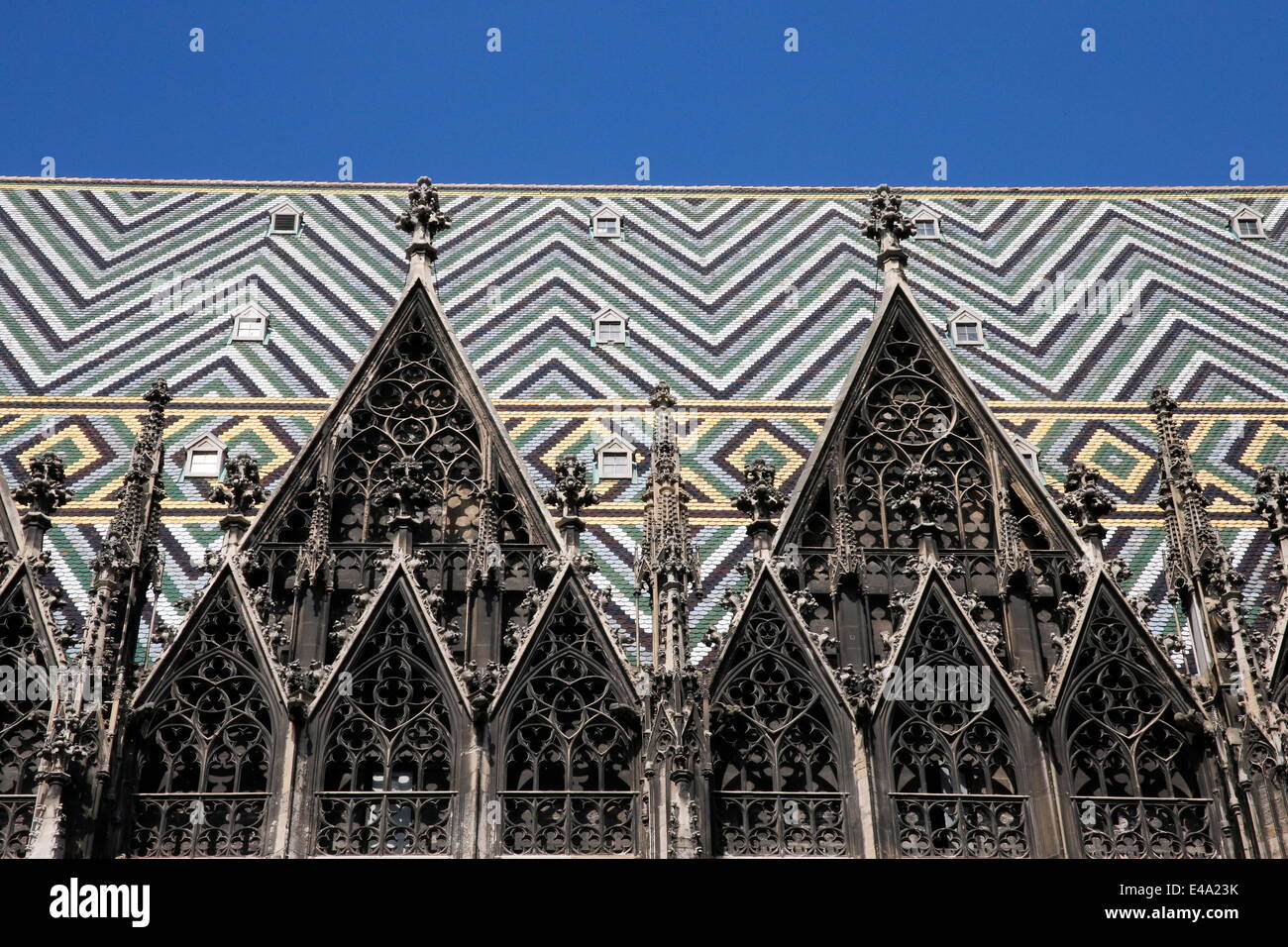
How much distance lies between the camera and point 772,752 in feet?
48.4

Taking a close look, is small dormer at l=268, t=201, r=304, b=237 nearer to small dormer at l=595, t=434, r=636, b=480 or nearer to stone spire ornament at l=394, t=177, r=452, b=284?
small dormer at l=595, t=434, r=636, b=480

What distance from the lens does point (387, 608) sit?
15258 millimetres

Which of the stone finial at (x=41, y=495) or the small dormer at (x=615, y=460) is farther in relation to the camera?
the small dormer at (x=615, y=460)

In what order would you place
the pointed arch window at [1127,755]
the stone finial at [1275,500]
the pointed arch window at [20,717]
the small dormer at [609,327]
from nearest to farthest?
the pointed arch window at [20,717]
the pointed arch window at [1127,755]
the stone finial at [1275,500]
the small dormer at [609,327]

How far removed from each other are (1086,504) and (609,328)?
9666mm

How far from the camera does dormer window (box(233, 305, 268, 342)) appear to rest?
24.4 meters

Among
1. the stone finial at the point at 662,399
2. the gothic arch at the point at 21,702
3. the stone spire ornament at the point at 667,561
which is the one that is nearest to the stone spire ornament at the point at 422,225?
the stone finial at the point at 662,399

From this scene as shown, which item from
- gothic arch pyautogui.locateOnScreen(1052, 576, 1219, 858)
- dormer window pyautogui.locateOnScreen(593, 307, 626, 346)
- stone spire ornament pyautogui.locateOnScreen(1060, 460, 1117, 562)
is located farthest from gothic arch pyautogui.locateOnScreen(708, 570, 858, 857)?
dormer window pyautogui.locateOnScreen(593, 307, 626, 346)

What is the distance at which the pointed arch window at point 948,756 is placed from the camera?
14500mm

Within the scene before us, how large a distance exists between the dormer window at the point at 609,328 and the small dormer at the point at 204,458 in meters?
5.08

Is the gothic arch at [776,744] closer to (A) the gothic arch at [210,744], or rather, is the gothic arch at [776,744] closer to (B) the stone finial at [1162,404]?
(A) the gothic arch at [210,744]

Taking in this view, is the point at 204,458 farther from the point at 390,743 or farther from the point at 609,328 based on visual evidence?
the point at 390,743

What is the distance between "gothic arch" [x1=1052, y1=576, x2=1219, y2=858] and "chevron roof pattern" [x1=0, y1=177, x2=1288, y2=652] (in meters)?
3.07
